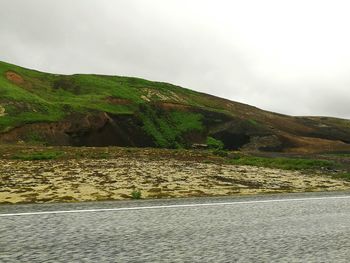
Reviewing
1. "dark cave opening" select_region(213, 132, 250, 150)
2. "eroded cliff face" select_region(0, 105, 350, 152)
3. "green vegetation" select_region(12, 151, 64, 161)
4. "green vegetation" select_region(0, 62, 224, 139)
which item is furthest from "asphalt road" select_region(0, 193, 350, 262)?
"dark cave opening" select_region(213, 132, 250, 150)

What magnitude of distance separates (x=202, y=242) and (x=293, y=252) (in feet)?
3.98

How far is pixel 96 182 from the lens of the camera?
18.6 meters

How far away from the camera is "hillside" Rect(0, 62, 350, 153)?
58875 millimetres

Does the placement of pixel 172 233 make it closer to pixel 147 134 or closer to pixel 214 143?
pixel 147 134

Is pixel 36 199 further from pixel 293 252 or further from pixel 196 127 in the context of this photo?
pixel 196 127

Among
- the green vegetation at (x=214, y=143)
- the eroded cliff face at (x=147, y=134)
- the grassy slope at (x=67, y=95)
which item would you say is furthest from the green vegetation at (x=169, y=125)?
the green vegetation at (x=214, y=143)

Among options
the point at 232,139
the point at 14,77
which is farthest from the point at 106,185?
the point at 14,77

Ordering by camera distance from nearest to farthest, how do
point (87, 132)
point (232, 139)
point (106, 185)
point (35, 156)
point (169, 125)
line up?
point (106, 185) < point (35, 156) < point (87, 132) < point (232, 139) < point (169, 125)

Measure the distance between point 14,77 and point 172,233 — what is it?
262 feet

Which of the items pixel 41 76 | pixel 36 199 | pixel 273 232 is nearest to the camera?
pixel 273 232

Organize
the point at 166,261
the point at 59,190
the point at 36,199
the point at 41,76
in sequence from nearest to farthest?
the point at 166,261, the point at 36,199, the point at 59,190, the point at 41,76

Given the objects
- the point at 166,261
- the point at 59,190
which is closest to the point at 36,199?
the point at 59,190

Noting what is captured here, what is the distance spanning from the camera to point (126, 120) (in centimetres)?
7100

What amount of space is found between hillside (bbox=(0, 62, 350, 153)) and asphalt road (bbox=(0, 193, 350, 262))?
4777 centimetres
